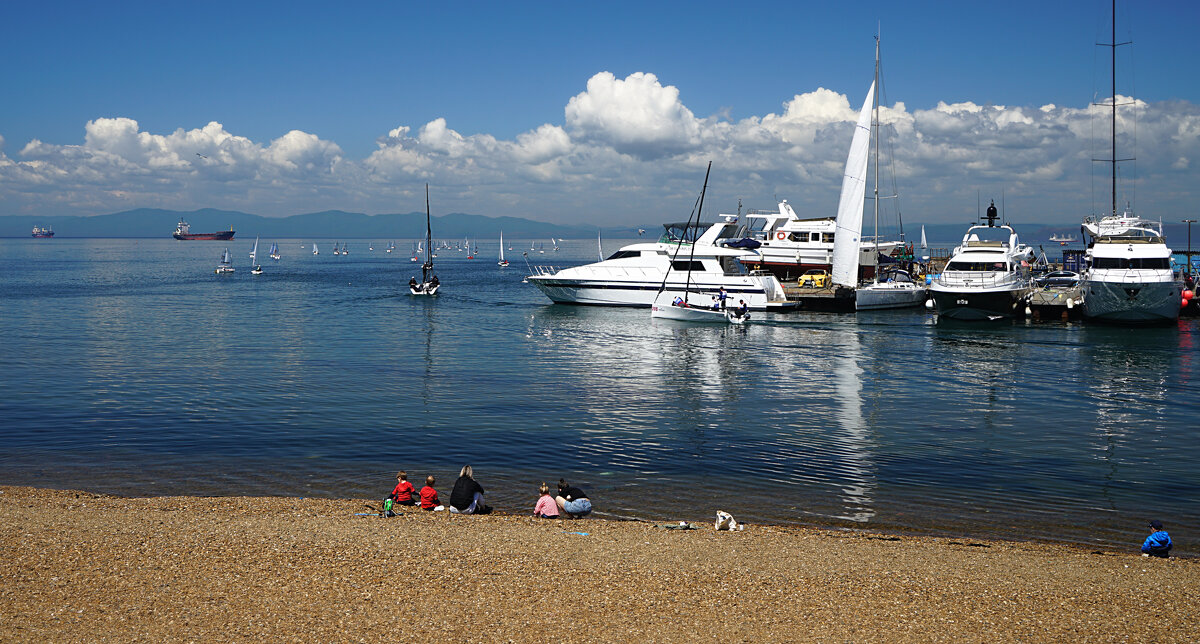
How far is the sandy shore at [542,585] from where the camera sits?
911 centimetres

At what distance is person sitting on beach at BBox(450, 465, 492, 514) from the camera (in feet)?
48.4

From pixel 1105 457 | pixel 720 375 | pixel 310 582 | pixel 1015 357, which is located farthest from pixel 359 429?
pixel 1015 357

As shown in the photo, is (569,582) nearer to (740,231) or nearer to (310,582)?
(310,582)

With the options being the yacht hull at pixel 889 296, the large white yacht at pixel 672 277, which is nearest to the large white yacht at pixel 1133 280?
the yacht hull at pixel 889 296

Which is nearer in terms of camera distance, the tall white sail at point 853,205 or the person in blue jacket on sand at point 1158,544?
the person in blue jacket on sand at point 1158,544

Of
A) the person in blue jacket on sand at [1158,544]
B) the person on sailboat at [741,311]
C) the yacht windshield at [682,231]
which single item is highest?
the yacht windshield at [682,231]

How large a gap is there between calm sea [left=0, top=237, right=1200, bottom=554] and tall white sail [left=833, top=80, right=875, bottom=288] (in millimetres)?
10037

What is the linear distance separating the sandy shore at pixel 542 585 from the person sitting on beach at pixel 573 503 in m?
1.23

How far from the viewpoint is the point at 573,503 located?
14.7 metres

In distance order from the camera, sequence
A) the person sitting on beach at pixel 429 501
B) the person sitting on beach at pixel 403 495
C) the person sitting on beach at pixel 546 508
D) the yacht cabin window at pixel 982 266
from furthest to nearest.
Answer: the yacht cabin window at pixel 982 266, the person sitting on beach at pixel 403 495, the person sitting on beach at pixel 429 501, the person sitting on beach at pixel 546 508

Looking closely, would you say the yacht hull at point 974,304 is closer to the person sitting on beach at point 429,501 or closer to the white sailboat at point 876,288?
the white sailboat at point 876,288

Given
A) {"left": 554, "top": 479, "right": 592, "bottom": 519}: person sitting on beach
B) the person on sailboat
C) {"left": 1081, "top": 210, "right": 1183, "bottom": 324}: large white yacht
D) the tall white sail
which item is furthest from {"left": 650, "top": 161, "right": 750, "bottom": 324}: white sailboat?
{"left": 554, "top": 479, "right": 592, "bottom": 519}: person sitting on beach

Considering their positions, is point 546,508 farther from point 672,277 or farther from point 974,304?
point 672,277

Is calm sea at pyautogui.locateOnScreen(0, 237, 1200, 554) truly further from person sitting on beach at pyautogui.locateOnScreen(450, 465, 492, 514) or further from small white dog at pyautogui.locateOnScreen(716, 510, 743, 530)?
small white dog at pyautogui.locateOnScreen(716, 510, 743, 530)
